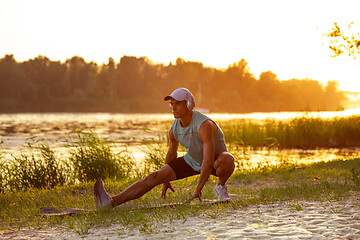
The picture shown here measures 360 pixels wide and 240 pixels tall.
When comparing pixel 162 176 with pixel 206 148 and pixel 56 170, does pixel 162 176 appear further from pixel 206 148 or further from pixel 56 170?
pixel 56 170

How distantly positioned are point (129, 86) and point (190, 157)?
86.2 m

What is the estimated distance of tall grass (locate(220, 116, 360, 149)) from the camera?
70.9 ft

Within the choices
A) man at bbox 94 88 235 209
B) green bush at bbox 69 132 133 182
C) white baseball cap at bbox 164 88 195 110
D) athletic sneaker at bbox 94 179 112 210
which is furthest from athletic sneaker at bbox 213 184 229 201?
green bush at bbox 69 132 133 182

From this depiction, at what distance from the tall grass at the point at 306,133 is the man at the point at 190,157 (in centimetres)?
1511

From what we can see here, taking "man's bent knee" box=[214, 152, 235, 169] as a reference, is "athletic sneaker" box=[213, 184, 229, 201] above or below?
below

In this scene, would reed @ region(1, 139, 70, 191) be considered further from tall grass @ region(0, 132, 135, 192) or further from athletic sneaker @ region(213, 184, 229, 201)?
athletic sneaker @ region(213, 184, 229, 201)

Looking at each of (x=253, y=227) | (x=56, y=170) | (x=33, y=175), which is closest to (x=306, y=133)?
(x=56, y=170)

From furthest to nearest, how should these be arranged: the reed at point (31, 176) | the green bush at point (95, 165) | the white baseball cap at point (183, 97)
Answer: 1. the green bush at point (95, 165)
2. the reed at point (31, 176)
3. the white baseball cap at point (183, 97)

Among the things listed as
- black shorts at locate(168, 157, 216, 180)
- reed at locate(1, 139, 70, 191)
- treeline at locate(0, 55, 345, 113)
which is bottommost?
reed at locate(1, 139, 70, 191)

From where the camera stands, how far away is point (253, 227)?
482 centimetres

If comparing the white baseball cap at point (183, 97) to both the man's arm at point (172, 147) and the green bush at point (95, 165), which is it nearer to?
the man's arm at point (172, 147)

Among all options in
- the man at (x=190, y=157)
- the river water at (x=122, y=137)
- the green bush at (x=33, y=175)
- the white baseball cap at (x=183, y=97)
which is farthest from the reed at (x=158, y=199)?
the river water at (x=122, y=137)

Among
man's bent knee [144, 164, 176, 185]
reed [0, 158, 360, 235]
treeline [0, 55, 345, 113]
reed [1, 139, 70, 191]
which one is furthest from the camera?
treeline [0, 55, 345, 113]

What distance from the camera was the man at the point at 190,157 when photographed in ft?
19.0
